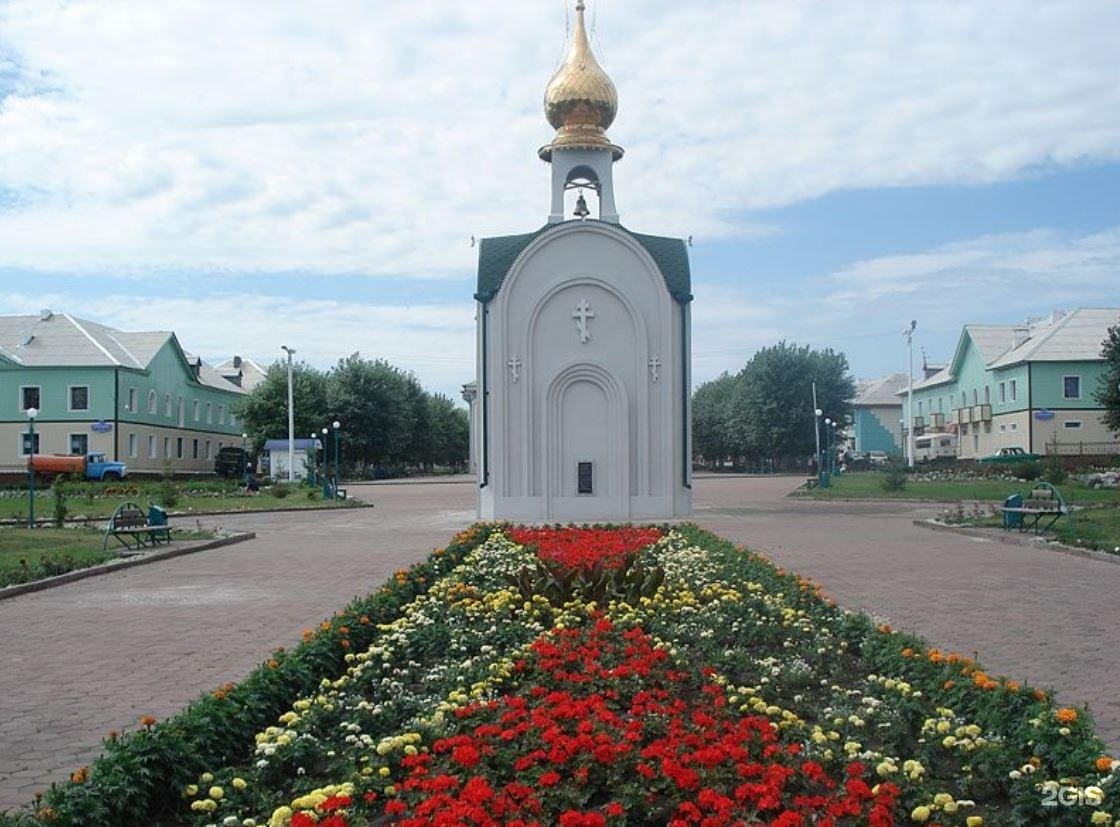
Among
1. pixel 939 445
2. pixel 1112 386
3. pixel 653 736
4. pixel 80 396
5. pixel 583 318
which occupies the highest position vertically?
pixel 583 318

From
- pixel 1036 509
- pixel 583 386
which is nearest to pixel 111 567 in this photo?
pixel 583 386

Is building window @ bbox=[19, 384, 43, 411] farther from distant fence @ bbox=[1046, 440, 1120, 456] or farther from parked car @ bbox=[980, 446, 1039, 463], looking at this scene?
distant fence @ bbox=[1046, 440, 1120, 456]

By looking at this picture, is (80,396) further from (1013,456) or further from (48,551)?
(1013,456)

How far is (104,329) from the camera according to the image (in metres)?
52.5

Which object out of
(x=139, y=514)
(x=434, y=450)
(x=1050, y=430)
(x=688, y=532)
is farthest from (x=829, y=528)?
(x=434, y=450)

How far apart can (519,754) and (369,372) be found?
192 ft

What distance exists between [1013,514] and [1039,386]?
33884 mm

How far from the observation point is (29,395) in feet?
155

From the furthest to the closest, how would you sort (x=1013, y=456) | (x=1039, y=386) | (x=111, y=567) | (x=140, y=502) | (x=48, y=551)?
(x=1039, y=386) → (x=1013, y=456) → (x=140, y=502) → (x=48, y=551) → (x=111, y=567)

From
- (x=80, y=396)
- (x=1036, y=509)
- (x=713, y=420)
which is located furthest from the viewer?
(x=713, y=420)

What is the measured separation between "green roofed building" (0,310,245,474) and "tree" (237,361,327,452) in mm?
4590

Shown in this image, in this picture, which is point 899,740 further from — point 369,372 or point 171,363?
point 369,372

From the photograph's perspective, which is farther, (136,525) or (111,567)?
(136,525)

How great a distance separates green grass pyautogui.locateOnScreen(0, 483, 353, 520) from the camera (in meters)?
26.8
